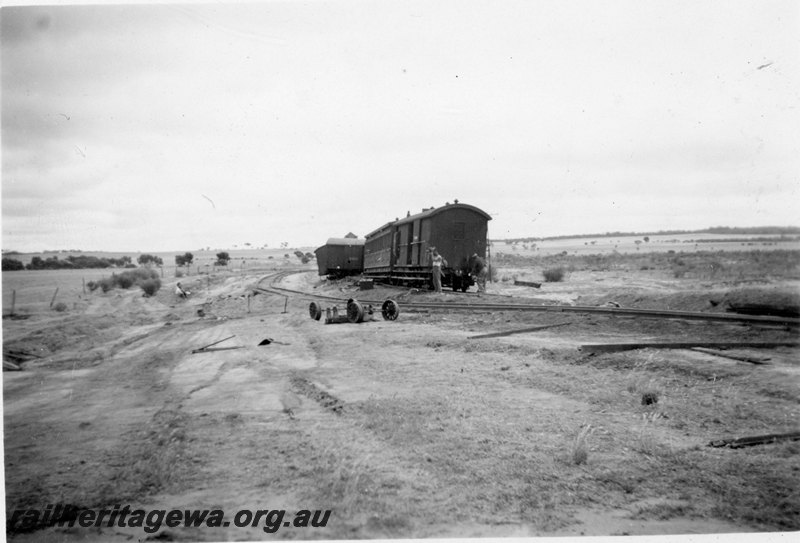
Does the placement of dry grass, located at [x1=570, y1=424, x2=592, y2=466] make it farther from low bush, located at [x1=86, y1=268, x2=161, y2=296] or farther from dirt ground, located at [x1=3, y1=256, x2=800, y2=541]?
low bush, located at [x1=86, y1=268, x2=161, y2=296]

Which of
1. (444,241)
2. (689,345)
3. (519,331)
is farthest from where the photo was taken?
(444,241)

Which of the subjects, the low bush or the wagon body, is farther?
the wagon body

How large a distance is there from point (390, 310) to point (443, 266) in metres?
6.60

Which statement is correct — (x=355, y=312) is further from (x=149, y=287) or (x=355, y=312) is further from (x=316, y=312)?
(x=149, y=287)

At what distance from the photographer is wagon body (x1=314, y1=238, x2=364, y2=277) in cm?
3403

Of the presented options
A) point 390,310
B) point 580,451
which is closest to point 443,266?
point 390,310

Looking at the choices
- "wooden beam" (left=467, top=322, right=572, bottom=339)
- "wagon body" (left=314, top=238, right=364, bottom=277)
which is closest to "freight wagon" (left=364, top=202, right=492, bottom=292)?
"wooden beam" (left=467, top=322, right=572, bottom=339)

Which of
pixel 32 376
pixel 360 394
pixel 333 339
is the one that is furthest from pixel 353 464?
Result: pixel 32 376

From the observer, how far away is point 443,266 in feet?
64.6

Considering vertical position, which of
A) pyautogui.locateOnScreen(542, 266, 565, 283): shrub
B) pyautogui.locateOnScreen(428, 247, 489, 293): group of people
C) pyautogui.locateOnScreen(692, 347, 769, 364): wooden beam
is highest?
pyautogui.locateOnScreen(428, 247, 489, 293): group of people

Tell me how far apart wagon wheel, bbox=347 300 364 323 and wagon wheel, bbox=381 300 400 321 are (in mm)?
721

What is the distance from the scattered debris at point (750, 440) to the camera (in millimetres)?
4488

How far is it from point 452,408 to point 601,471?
2030 millimetres

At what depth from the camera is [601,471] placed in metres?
4.10
